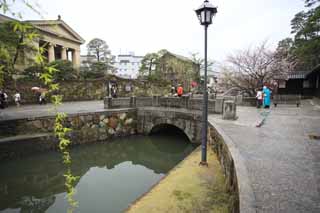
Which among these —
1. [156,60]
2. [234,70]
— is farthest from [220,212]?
[156,60]

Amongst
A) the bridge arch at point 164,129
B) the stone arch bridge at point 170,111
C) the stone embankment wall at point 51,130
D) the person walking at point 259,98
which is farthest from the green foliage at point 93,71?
the person walking at point 259,98

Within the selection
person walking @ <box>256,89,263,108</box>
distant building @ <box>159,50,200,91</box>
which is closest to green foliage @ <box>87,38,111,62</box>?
distant building @ <box>159,50,200,91</box>

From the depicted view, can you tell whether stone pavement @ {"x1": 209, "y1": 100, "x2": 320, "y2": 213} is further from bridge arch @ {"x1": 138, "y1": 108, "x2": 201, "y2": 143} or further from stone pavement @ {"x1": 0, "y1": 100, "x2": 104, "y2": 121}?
stone pavement @ {"x1": 0, "y1": 100, "x2": 104, "y2": 121}

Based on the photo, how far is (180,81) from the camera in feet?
93.9

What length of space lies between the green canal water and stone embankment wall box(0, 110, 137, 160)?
59 cm

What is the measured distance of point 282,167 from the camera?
12.3ft

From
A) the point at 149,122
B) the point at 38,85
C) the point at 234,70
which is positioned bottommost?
the point at 149,122

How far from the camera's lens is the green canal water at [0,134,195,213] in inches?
215

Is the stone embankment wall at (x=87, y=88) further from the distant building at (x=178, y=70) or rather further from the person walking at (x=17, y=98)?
the distant building at (x=178, y=70)

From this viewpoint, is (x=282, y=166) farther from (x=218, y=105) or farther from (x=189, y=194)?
(x=218, y=105)

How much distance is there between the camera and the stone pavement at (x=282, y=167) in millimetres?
2689

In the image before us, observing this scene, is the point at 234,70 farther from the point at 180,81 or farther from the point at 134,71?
the point at 134,71

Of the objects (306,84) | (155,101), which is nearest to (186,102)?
(155,101)

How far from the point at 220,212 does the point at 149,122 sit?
8742 millimetres
